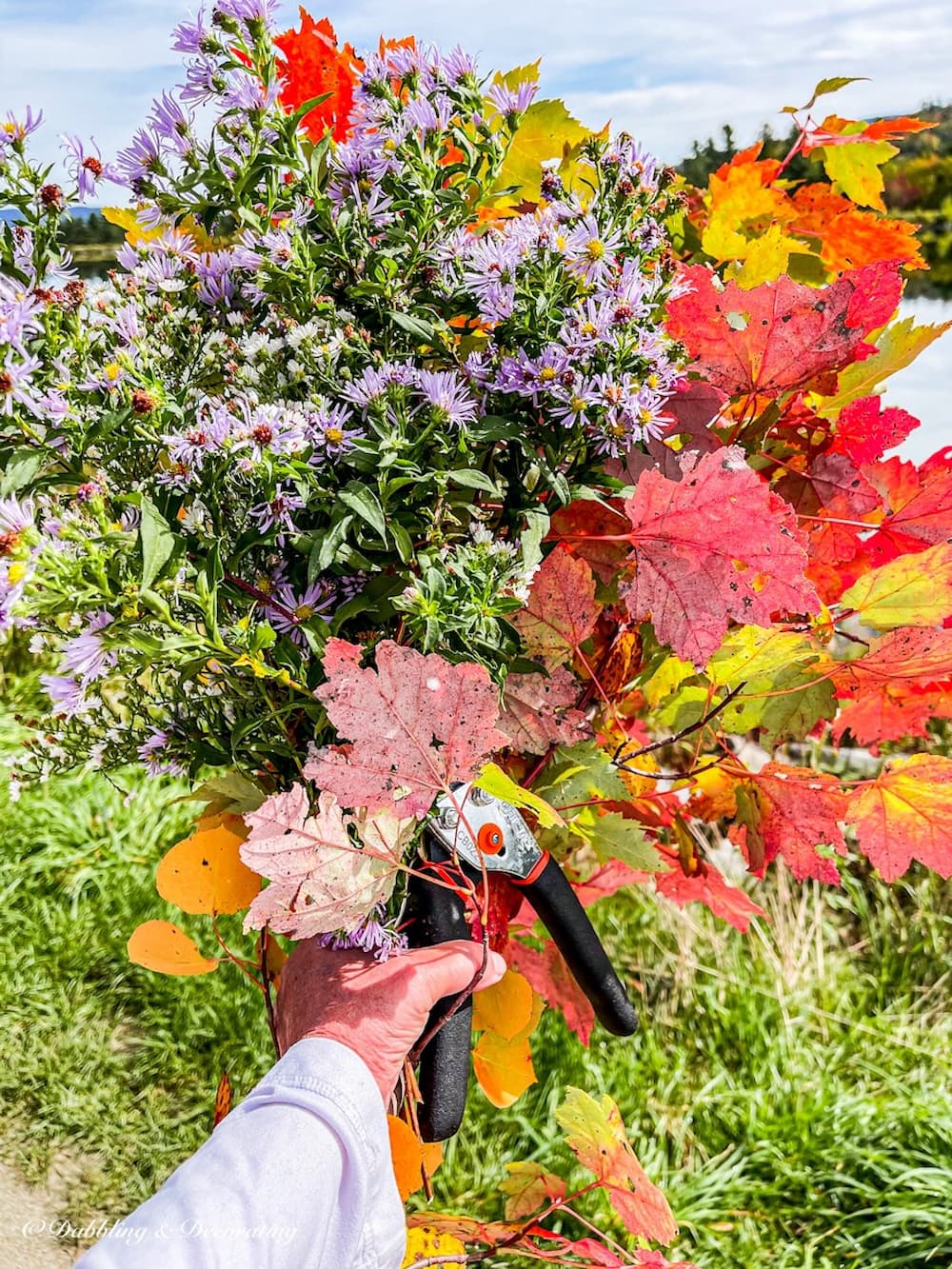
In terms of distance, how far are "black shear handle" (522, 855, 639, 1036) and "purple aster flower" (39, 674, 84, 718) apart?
14.8 inches

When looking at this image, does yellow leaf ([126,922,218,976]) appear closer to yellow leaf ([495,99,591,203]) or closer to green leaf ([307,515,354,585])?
green leaf ([307,515,354,585])

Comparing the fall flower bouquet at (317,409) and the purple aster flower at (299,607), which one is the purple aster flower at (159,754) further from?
the purple aster flower at (299,607)

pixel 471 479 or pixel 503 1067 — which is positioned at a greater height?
pixel 471 479

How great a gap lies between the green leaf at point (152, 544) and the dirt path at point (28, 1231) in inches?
61.8

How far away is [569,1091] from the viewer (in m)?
0.96

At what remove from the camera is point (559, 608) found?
779mm

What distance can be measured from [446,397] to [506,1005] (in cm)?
52

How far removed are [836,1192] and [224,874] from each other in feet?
4.76

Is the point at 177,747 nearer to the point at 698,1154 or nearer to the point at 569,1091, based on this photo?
the point at 569,1091

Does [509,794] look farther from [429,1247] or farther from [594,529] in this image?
[429,1247]

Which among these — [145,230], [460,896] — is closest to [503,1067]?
[460,896]

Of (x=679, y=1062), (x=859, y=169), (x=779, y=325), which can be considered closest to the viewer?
(x=779, y=325)

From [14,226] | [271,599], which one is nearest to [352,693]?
[271,599]

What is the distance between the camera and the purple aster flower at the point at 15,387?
22.3 inches
